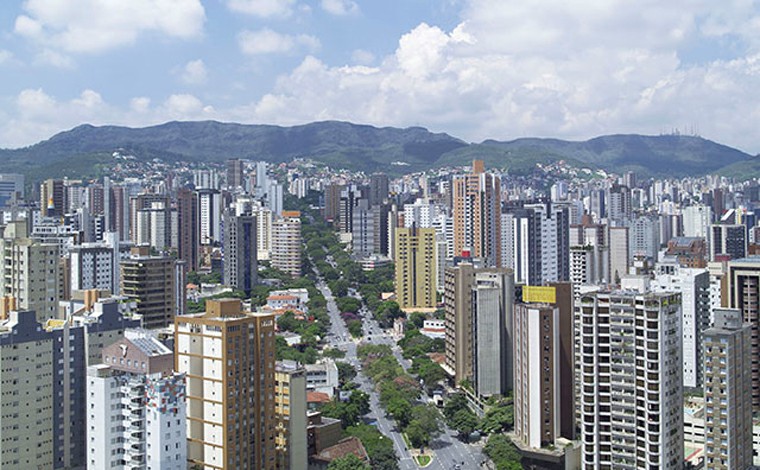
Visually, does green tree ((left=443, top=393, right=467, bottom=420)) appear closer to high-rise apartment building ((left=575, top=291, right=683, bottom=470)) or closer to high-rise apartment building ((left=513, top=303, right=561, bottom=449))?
high-rise apartment building ((left=513, top=303, right=561, bottom=449))

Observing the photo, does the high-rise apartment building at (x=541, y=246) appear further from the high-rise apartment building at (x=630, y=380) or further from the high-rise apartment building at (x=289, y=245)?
the high-rise apartment building at (x=630, y=380)

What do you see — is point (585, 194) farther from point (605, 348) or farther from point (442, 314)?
point (605, 348)

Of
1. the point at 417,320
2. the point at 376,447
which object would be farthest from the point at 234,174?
the point at 376,447

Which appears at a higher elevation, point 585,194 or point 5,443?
point 585,194

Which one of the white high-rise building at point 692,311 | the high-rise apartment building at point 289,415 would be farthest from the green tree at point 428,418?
the white high-rise building at point 692,311

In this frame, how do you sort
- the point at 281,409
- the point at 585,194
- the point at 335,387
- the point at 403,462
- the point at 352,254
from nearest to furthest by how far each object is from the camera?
the point at 281,409 → the point at 403,462 → the point at 335,387 → the point at 352,254 → the point at 585,194

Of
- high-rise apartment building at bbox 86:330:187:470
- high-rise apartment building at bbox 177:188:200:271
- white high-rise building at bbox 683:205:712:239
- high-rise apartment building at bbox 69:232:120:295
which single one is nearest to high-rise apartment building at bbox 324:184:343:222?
high-rise apartment building at bbox 177:188:200:271

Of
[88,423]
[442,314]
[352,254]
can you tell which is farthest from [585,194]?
[88,423]
